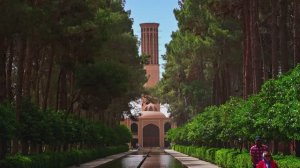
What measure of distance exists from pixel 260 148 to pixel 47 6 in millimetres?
11618

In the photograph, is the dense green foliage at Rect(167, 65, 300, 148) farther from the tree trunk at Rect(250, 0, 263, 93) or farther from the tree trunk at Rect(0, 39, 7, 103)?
the tree trunk at Rect(0, 39, 7, 103)

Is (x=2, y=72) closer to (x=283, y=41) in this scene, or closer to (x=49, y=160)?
(x=49, y=160)

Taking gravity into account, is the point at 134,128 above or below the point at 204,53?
below

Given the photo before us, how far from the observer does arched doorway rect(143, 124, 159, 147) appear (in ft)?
357

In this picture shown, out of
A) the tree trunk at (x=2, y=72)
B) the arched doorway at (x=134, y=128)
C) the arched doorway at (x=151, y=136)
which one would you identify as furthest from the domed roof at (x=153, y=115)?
the tree trunk at (x=2, y=72)

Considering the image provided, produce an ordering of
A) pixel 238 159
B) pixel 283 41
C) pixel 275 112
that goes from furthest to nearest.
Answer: pixel 283 41 → pixel 238 159 → pixel 275 112

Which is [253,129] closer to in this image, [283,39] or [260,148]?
[260,148]

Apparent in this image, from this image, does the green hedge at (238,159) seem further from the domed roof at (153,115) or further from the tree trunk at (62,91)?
the domed roof at (153,115)

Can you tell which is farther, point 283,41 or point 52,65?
point 52,65

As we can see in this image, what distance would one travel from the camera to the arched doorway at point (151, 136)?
10869 centimetres

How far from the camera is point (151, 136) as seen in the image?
359 feet

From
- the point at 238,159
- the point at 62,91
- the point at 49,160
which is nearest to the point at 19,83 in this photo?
the point at 49,160

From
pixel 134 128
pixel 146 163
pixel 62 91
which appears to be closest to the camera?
pixel 62 91

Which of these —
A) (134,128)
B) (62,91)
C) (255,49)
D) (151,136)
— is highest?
(134,128)
